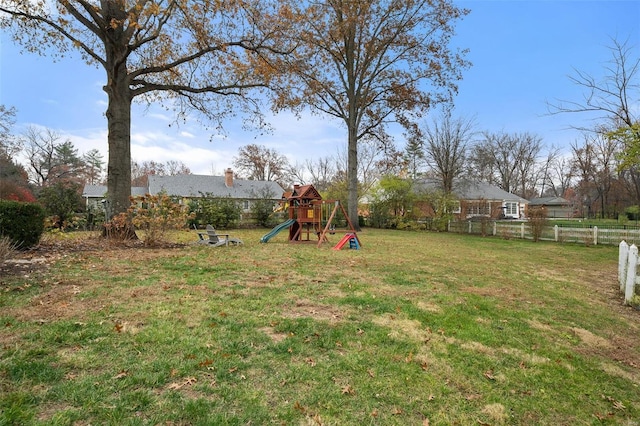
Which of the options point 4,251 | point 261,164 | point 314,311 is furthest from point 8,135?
point 314,311

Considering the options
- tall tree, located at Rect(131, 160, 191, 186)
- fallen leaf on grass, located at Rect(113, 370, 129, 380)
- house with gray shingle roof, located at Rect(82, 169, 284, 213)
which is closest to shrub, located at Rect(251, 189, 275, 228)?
house with gray shingle roof, located at Rect(82, 169, 284, 213)

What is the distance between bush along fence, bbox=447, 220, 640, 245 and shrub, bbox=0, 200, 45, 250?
19651 millimetres

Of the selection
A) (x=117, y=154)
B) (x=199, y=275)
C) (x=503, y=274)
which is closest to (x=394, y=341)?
(x=199, y=275)

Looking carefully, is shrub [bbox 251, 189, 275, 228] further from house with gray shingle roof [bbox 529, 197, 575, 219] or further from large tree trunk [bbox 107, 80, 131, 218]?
house with gray shingle roof [bbox 529, 197, 575, 219]

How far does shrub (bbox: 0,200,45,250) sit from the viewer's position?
6797mm

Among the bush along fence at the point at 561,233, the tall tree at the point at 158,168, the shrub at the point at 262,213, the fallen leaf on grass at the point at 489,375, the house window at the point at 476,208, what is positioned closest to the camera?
the fallen leaf on grass at the point at 489,375

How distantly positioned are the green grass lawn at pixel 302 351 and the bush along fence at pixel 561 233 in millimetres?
11242

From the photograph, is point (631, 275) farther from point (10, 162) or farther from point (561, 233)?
point (10, 162)

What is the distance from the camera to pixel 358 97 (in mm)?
21438

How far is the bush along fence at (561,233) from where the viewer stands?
14.6 meters

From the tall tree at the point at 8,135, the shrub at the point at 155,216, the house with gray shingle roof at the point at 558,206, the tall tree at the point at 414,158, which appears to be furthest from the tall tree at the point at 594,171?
the tall tree at the point at 8,135

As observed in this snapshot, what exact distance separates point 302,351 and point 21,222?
297 inches

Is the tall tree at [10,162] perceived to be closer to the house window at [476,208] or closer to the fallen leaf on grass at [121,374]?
the fallen leaf on grass at [121,374]

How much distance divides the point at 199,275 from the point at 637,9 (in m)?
13.6
